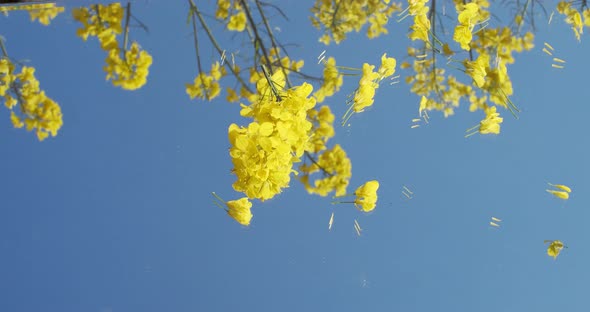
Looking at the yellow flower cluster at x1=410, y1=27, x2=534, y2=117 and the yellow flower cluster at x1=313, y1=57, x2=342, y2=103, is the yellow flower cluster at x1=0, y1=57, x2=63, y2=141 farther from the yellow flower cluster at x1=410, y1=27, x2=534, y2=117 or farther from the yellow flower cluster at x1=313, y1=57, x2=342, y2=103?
the yellow flower cluster at x1=410, y1=27, x2=534, y2=117

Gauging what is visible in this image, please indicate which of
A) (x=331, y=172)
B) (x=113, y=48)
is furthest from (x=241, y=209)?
(x=113, y=48)

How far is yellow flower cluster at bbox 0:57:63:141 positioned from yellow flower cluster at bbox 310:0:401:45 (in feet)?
0.97

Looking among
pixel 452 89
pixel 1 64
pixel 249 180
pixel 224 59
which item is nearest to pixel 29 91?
pixel 1 64

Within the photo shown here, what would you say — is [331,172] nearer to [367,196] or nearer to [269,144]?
[367,196]

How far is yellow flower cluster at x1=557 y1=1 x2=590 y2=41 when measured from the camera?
27.1 inches

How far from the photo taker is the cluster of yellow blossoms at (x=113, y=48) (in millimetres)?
667

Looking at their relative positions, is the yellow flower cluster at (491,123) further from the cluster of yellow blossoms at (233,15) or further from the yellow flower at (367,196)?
the cluster of yellow blossoms at (233,15)

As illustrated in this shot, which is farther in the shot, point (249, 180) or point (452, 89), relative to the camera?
point (452, 89)

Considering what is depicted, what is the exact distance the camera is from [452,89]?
2.30ft

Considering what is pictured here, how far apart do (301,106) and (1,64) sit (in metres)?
0.40

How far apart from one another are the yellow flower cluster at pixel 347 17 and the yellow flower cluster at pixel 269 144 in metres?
0.23

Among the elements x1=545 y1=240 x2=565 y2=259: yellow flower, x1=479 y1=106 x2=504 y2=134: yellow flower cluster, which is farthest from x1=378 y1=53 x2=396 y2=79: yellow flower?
x1=545 y1=240 x2=565 y2=259: yellow flower

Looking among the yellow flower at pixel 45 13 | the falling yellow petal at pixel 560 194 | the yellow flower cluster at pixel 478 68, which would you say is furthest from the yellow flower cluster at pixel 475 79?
the yellow flower at pixel 45 13

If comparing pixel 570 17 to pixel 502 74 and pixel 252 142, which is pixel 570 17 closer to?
pixel 502 74
